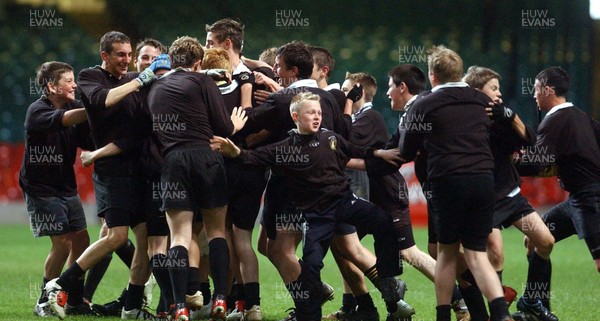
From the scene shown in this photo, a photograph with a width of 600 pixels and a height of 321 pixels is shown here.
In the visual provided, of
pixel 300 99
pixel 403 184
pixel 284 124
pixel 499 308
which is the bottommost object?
pixel 499 308

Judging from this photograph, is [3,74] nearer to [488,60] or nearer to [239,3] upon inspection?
[239,3]

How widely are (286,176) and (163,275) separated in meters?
Result: 1.11

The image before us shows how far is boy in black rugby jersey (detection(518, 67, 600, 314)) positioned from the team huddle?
12 millimetres

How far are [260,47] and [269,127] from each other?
13323 millimetres

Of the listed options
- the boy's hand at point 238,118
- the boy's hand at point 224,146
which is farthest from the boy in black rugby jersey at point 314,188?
the boy's hand at point 238,118

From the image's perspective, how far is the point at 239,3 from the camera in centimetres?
2034

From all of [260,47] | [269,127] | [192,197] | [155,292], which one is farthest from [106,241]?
[260,47]

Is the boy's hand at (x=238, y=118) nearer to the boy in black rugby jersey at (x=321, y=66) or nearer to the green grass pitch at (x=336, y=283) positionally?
the boy in black rugby jersey at (x=321, y=66)

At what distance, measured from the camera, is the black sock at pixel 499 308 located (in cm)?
585

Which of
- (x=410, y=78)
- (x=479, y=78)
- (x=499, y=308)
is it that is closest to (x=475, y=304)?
(x=499, y=308)

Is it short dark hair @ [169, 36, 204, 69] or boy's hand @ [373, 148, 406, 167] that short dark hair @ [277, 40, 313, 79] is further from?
boy's hand @ [373, 148, 406, 167]

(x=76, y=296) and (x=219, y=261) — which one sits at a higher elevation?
(x=219, y=261)

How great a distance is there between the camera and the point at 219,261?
6625 mm

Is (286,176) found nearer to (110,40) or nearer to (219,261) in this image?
(219,261)
